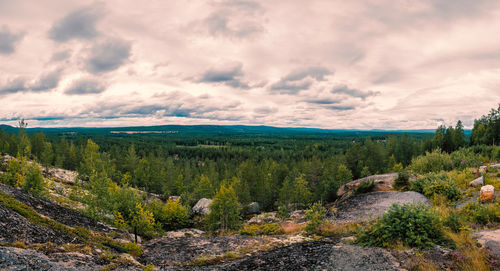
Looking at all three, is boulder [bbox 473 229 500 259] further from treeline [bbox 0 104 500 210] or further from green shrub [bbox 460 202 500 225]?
treeline [bbox 0 104 500 210]

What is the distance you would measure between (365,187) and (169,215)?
1108 inches

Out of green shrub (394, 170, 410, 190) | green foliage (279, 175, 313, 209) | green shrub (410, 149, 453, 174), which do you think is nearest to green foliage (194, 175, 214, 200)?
green foliage (279, 175, 313, 209)

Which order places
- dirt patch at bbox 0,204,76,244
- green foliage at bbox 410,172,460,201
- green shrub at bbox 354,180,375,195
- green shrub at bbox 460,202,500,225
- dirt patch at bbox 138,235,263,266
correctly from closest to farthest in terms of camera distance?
dirt patch at bbox 0,204,76,244
green shrub at bbox 460,202,500,225
dirt patch at bbox 138,235,263,266
green foliage at bbox 410,172,460,201
green shrub at bbox 354,180,375,195

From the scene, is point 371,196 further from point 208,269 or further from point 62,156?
point 62,156

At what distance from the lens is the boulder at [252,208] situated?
186ft

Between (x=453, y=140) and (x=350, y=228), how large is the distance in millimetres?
79970

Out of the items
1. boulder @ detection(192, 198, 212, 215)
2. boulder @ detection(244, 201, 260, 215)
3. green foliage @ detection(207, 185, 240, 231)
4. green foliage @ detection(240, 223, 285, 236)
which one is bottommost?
boulder @ detection(244, 201, 260, 215)

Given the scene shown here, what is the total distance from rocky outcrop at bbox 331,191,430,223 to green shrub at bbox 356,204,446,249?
7.54 metres

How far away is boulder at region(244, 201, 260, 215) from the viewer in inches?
2231

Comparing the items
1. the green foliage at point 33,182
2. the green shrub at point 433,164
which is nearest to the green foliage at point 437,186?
the green shrub at point 433,164

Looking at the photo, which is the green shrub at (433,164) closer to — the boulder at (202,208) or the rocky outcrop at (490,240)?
the rocky outcrop at (490,240)

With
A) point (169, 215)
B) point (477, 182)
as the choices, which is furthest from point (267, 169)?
point (477, 182)

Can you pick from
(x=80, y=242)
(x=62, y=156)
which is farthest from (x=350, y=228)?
(x=62, y=156)

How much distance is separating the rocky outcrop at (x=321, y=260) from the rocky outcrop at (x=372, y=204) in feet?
28.8
